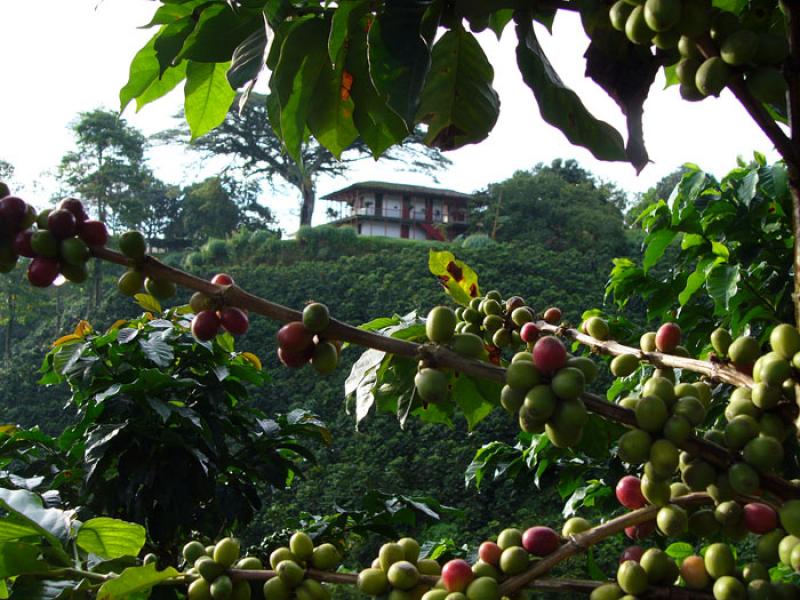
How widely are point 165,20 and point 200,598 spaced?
2.32ft

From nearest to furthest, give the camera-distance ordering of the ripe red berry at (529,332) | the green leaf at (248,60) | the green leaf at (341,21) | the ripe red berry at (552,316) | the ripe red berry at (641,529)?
the ripe red berry at (641,529) → the green leaf at (341,21) → the green leaf at (248,60) → the ripe red berry at (529,332) → the ripe red berry at (552,316)

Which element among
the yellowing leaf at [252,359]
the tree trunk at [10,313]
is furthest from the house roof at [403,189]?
the yellowing leaf at [252,359]

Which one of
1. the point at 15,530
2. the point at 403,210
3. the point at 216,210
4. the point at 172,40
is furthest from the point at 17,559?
the point at 216,210

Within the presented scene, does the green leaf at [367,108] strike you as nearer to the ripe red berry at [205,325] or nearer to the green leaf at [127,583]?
the ripe red berry at [205,325]

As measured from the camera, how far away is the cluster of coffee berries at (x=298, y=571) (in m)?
0.71

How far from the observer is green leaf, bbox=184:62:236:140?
1.10m

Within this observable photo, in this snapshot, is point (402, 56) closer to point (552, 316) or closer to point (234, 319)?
point (234, 319)

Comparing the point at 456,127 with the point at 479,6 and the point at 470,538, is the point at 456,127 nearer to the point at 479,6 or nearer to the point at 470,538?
the point at 479,6

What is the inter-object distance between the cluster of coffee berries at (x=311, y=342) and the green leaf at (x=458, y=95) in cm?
32

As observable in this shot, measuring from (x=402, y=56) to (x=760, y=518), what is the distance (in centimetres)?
53

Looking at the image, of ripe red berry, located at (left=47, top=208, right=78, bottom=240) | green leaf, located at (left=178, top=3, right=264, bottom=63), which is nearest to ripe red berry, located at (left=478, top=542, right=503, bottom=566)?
ripe red berry, located at (left=47, top=208, right=78, bottom=240)

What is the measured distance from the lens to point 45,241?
2.02 ft

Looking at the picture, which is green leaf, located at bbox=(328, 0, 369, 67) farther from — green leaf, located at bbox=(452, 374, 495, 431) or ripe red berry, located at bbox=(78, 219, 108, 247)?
green leaf, located at bbox=(452, 374, 495, 431)

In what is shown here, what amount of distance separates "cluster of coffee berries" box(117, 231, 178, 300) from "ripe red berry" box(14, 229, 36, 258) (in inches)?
2.7
